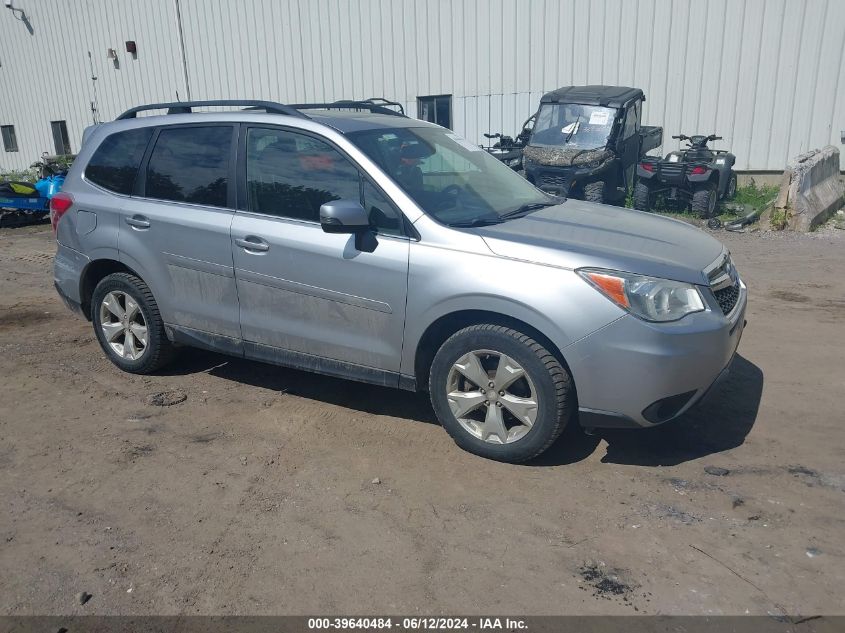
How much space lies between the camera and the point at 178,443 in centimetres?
444

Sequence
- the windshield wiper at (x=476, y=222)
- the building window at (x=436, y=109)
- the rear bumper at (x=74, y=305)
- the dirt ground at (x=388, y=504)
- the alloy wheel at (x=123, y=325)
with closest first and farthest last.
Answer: the dirt ground at (x=388, y=504) → the windshield wiper at (x=476, y=222) → the alloy wheel at (x=123, y=325) → the rear bumper at (x=74, y=305) → the building window at (x=436, y=109)

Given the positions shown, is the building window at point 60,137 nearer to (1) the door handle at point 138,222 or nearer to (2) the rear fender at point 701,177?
(2) the rear fender at point 701,177

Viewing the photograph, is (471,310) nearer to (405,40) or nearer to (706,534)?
(706,534)

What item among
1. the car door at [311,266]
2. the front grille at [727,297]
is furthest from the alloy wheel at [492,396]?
the front grille at [727,297]

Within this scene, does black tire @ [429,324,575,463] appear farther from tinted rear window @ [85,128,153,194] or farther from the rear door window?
tinted rear window @ [85,128,153,194]

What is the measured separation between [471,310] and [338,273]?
83 cm

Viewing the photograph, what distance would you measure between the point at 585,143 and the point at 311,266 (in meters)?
8.66

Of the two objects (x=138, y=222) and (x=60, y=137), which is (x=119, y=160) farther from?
(x=60, y=137)

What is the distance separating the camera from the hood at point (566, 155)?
11.7 metres

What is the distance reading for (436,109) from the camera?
52.5 ft

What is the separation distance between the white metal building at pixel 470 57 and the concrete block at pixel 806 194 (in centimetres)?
174

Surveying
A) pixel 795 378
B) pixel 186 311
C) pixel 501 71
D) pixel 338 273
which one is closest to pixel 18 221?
pixel 501 71

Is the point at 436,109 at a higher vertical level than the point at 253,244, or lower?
lower

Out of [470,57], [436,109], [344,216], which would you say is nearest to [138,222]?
[344,216]
